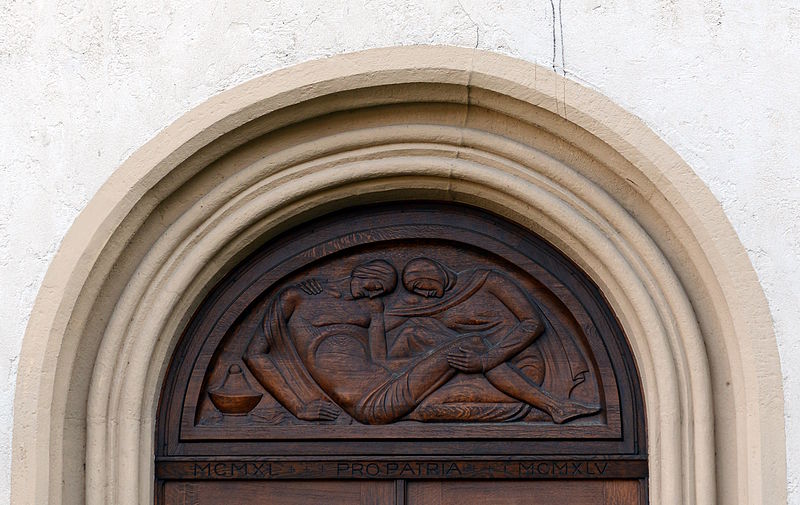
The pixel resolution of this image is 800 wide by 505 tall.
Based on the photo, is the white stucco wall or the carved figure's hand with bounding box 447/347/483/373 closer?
the white stucco wall

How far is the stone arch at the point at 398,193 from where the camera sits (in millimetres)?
3178

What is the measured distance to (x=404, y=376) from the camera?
3512mm

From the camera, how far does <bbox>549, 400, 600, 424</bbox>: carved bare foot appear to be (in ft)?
11.4

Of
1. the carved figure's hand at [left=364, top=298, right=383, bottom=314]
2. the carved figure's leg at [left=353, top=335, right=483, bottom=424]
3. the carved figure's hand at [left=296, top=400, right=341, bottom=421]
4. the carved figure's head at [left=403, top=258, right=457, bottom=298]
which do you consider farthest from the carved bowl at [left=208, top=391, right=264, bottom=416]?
the carved figure's head at [left=403, top=258, right=457, bottom=298]

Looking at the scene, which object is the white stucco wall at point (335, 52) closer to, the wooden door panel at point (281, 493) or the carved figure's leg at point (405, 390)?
the wooden door panel at point (281, 493)

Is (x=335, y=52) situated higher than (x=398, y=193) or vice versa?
(x=335, y=52)

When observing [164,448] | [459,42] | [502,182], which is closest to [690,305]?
[502,182]

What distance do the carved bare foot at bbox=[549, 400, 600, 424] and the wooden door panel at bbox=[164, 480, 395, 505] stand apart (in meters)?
0.57

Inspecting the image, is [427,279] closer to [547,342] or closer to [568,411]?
[547,342]

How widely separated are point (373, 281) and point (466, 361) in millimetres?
404

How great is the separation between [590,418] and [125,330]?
151cm

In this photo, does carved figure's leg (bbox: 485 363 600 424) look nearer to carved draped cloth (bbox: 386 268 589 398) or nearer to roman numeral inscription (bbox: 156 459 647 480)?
carved draped cloth (bbox: 386 268 589 398)

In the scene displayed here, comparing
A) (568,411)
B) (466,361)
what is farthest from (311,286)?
(568,411)

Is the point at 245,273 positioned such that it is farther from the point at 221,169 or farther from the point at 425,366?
the point at 425,366
